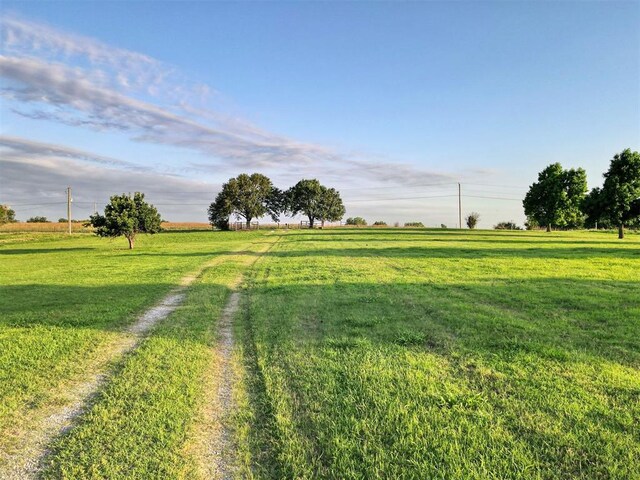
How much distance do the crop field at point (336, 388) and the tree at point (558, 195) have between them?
5092 cm

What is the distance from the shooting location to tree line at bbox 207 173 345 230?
81.8 meters

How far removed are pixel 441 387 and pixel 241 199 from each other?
80.1m

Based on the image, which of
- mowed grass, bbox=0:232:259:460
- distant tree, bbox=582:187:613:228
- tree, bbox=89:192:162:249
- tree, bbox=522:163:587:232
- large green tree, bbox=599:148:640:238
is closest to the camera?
mowed grass, bbox=0:232:259:460

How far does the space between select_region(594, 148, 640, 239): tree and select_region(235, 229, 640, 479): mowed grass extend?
3723cm

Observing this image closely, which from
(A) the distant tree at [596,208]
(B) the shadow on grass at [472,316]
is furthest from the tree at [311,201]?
(B) the shadow on grass at [472,316]

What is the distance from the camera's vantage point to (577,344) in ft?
20.8

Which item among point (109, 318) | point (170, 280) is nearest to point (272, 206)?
point (170, 280)

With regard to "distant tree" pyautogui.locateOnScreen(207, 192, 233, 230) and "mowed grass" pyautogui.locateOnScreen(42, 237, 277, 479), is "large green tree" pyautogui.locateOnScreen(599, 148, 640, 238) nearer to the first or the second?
"mowed grass" pyautogui.locateOnScreen(42, 237, 277, 479)

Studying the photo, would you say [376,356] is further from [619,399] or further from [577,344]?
[577,344]

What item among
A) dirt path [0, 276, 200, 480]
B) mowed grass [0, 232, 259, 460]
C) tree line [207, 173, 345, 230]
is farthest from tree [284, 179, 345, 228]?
dirt path [0, 276, 200, 480]

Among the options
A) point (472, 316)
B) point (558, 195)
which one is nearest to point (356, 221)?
point (558, 195)

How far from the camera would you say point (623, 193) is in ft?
127

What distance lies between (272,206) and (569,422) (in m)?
91.9

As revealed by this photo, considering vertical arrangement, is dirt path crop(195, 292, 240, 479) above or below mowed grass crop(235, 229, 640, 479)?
below
